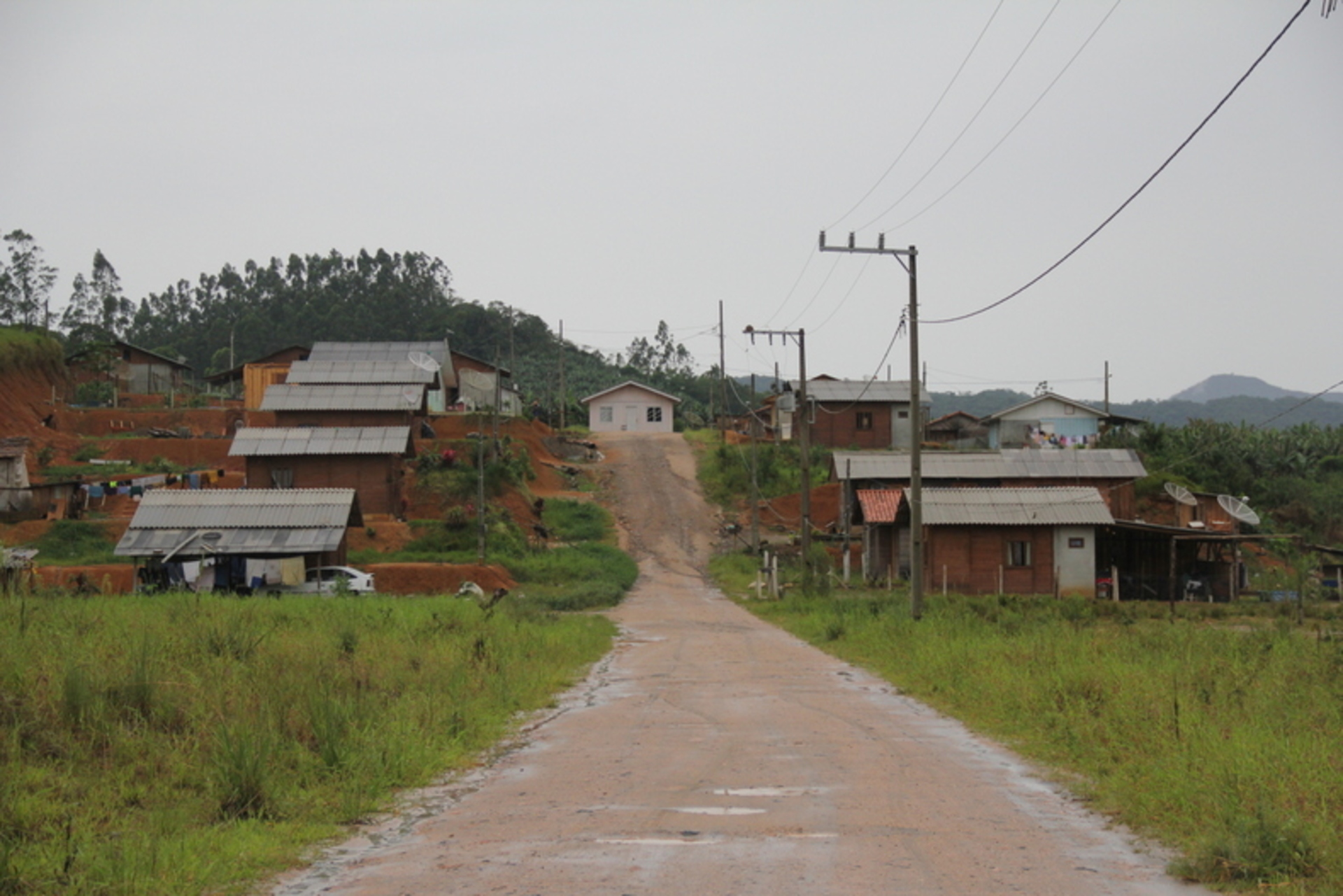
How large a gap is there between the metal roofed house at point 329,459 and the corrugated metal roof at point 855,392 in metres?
26.8

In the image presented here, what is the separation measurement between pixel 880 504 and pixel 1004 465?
999 cm

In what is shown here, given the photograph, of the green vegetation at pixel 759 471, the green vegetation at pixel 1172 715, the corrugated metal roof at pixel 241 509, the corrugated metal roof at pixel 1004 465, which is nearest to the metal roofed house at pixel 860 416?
the green vegetation at pixel 759 471

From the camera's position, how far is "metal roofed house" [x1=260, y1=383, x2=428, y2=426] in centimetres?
5303

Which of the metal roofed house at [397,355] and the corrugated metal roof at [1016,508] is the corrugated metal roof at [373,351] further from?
the corrugated metal roof at [1016,508]

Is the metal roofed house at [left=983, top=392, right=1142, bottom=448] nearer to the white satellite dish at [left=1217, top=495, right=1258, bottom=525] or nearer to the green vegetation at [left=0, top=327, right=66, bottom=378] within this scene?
the white satellite dish at [left=1217, top=495, right=1258, bottom=525]

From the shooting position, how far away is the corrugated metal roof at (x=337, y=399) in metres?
53.0

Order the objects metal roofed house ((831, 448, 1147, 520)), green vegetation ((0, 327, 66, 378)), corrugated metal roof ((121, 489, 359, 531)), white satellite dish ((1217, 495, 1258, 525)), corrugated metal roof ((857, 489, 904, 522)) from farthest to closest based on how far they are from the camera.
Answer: green vegetation ((0, 327, 66, 378))
metal roofed house ((831, 448, 1147, 520))
white satellite dish ((1217, 495, 1258, 525))
corrugated metal roof ((857, 489, 904, 522))
corrugated metal roof ((121, 489, 359, 531))

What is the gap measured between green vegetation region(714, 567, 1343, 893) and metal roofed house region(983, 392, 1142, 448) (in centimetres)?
4060

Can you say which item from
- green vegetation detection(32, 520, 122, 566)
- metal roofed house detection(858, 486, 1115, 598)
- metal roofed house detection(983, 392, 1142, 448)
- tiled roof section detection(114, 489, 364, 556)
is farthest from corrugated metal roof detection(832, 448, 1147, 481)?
green vegetation detection(32, 520, 122, 566)

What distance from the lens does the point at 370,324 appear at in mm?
110688

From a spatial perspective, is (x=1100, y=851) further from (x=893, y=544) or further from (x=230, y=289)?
(x=230, y=289)

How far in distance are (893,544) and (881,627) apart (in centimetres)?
1992

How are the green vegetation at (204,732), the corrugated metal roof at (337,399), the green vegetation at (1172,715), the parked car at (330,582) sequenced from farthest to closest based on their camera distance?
the corrugated metal roof at (337,399)
the parked car at (330,582)
the green vegetation at (204,732)
the green vegetation at (1172,715)

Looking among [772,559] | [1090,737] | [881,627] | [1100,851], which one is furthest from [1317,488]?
[1100,851]
